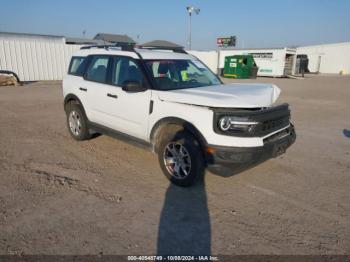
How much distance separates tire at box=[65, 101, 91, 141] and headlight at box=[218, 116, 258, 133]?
318 centimetres

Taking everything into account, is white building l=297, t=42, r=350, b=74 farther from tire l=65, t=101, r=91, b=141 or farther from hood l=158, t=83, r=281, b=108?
tire l=65, t=101, r=91, b=141

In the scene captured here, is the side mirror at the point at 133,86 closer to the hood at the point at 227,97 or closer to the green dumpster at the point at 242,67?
the hood at the point at 227,97

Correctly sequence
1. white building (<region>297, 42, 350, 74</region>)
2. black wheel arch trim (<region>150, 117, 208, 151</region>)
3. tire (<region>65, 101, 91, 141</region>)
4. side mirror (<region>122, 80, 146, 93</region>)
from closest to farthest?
black wheel arch trim (<region>150, 117, 208, 151</region>) → side mirror (<region>122, 80, 146, 93</region>) → tire (<region>65, 101, 91, 141</region>) → white building (<region>297, 42, 350, 74</region>)

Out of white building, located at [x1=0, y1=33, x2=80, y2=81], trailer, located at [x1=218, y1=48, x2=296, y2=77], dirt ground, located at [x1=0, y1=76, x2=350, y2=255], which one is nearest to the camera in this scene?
dirt ground, located at [x1=0, y1=76, x2=350, y2=255]

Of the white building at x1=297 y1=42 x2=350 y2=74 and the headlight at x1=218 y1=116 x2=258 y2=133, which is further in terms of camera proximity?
the white building at x1=297 y1=42 x2=350 y2=74

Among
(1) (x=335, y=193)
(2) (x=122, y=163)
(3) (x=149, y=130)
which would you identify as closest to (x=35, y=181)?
(2) (x=122, y=163)

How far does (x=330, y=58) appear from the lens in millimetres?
46812

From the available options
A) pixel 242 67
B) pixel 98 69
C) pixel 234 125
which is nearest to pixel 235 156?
pixel 234 125

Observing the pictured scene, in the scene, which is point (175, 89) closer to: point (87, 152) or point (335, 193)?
point (87, 152)

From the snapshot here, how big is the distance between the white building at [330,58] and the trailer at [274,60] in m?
17.2

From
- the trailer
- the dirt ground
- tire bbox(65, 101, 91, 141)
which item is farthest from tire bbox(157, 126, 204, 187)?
the trailer

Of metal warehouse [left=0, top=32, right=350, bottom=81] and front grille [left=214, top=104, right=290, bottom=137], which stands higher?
metal warehouse [left=0, top=32, right=350, bottom=81]

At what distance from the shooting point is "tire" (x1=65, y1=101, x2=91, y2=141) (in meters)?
Result: 5.82

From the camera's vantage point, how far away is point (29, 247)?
9.09 feet
